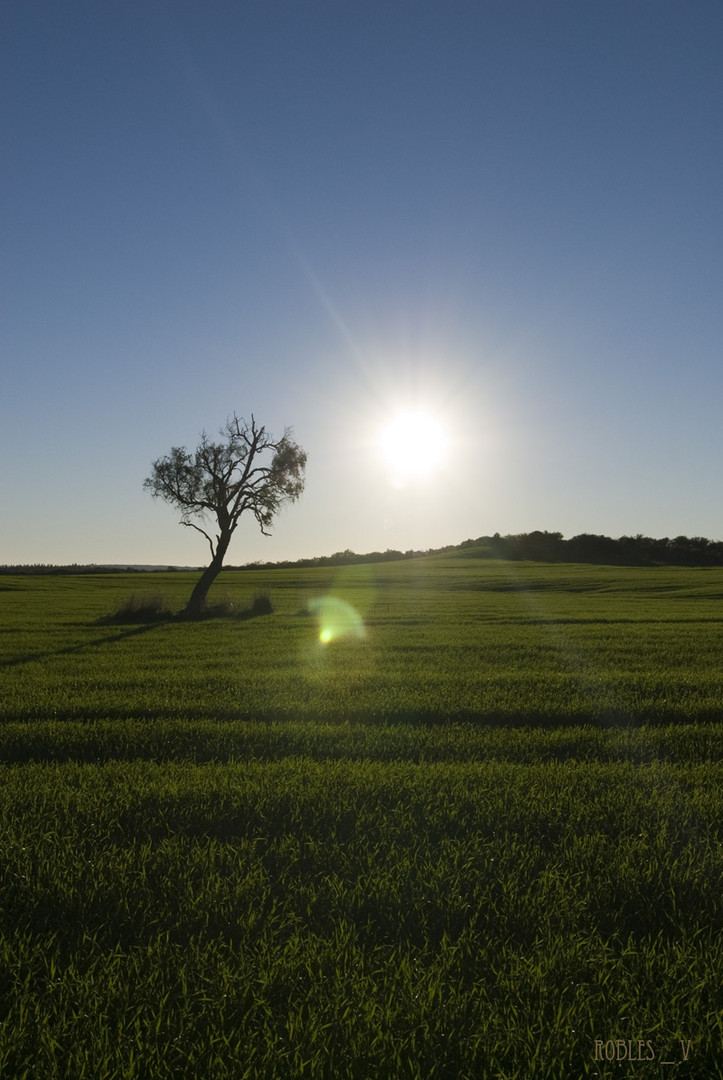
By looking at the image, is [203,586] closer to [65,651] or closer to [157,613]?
[157,613]

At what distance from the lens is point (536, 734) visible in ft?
28.5

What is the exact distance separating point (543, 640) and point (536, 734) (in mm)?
11491

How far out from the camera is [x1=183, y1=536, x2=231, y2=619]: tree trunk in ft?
107

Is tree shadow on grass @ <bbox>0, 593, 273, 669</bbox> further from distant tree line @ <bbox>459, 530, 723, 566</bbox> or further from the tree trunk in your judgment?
distant tree line @ <bbox>459, 530, 723, 566</bbox>

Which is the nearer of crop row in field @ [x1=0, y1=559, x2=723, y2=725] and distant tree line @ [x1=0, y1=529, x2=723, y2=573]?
crop row in field @ [x1=0, y1=559, x2=723, y2=725]

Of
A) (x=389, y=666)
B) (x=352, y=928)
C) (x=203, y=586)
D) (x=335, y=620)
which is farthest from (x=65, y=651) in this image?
(x=352, y=928)

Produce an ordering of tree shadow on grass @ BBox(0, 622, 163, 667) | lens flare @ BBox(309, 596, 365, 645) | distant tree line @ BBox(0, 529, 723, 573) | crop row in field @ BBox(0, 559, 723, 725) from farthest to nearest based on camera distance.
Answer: distant tree line @ BBox(0, 529, 723, 573) < lens flare @ BBox(309, 596, 365, 645) < tree shadow on grass @ BBox(0, 622, 163, 667) < crop row in field @ BBox(0, 559, 723, 725)

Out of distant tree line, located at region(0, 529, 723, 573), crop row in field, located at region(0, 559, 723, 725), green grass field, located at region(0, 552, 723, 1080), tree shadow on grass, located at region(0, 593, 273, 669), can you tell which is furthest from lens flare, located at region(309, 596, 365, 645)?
distant tree line, located at region(0, 529, 723, 573)

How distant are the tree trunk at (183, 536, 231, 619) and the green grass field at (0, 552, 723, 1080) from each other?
21.2m

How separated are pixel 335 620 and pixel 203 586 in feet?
28.4

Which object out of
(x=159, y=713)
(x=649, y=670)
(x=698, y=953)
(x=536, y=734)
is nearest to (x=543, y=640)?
(x=649, y=670)

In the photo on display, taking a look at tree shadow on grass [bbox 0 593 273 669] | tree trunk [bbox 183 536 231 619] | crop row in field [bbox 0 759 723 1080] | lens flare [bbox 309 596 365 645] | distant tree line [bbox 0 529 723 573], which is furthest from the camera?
distant tree line [bbox 0 529 723 573]

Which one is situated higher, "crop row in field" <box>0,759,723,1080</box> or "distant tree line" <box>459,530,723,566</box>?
"distant tree line" <box>459,530,723,566</box>

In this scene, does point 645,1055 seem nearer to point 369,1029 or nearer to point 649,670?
point 369,1029
